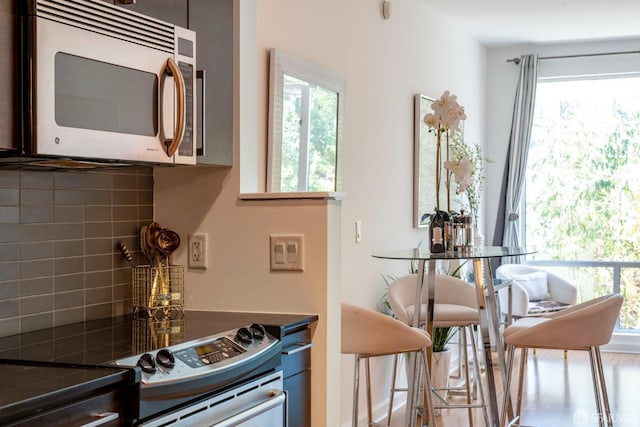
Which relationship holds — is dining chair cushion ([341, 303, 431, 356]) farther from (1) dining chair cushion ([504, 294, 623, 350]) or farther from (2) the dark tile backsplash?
(2) the dark tile backsplash

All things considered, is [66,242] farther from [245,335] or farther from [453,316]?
[453,316]

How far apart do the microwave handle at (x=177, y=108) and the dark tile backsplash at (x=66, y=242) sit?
353 mm

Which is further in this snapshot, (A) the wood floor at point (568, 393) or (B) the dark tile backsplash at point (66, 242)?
(A) the wood floor at point (568, 393)

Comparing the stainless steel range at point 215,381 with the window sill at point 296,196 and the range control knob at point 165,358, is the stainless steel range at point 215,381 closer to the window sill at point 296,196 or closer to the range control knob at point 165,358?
the range control knob at point 165,358

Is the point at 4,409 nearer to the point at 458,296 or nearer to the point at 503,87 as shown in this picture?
the point at 458,296

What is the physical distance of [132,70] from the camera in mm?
2123

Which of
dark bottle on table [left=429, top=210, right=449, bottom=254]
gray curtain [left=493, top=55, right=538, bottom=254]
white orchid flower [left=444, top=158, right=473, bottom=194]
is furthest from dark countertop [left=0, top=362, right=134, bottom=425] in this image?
gray curtain [left=493, top=55, right=538, bottom=254]

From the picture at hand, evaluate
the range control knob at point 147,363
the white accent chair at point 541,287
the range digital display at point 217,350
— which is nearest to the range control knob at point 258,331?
the range digital display at point 217,350

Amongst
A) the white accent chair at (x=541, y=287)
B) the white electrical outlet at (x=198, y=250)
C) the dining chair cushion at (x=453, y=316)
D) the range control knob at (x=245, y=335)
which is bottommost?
the white accent chair at (x=541, y=287)

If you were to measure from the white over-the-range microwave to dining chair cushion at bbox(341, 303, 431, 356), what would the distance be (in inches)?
48.3

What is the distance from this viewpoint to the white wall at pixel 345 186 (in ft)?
8.96

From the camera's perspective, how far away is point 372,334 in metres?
3.40

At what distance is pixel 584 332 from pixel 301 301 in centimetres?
172

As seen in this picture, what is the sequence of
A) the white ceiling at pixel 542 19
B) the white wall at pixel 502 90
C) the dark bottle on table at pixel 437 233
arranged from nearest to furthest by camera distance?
1. the dark bottle on table at pixel 437 233
2. the white ceiling at pixel 542 19
3. the white wall at pixel 502 90
